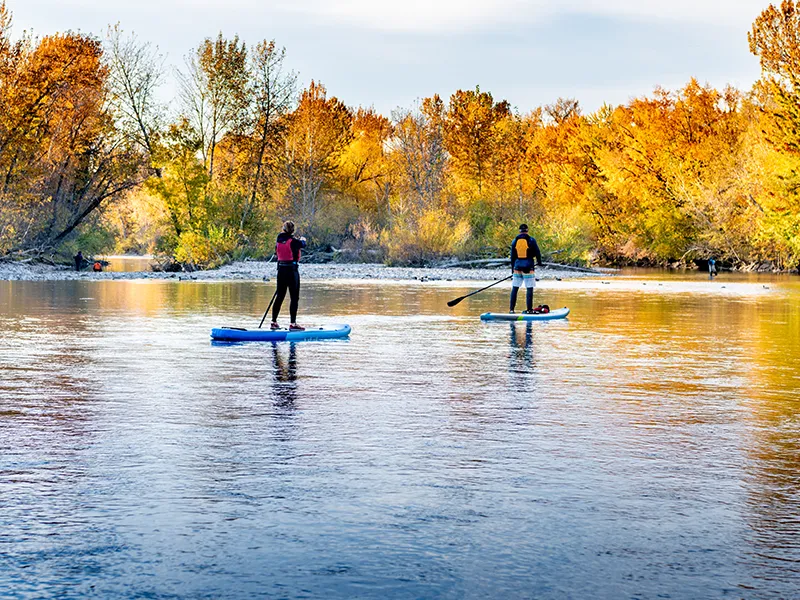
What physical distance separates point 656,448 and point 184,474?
3.85 meters

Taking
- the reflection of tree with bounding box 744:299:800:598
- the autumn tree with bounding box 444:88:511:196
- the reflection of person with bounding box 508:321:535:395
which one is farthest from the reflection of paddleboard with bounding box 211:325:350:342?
the autumn tree with bounding box 444:88:511:196

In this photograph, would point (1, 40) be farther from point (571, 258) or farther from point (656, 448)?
point (656, 448)

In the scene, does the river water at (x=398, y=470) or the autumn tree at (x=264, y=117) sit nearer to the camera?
the river water at (x=398, y=470)

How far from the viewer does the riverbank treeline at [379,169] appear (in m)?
56.5

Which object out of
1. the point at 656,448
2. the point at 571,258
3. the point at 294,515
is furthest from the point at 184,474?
the point at 571,258

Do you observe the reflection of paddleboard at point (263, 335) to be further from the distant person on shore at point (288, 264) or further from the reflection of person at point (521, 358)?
the reflection of person at point (521, 358)

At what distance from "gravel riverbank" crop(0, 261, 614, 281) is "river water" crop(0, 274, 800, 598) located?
33.4m

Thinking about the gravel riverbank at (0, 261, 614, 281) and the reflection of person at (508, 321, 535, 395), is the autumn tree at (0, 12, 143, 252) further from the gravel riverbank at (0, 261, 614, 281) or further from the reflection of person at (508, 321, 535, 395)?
the reflection of person at (508, 321, 535, 395)

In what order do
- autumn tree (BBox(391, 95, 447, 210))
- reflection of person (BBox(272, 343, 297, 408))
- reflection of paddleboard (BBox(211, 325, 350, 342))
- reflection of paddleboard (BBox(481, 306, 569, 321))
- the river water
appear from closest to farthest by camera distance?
the river water
reflection of person (BBox(272, 343, 297, 408))
reflection of paddleboard (BBox(211, 325, 350, 342))
reflection of paddleboard (BBox(481, 306, 569, 321))
autumn tree (BBox(391, 95, 447, 210))

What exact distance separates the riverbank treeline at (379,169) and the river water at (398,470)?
3960 centimetres

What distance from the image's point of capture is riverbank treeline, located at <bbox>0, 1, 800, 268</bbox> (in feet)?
185

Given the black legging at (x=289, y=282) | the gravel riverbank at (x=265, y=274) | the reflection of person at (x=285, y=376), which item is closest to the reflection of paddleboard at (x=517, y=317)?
the black legging at (x=289, y=282)

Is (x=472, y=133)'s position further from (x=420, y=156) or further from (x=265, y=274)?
(x=265, y=274)

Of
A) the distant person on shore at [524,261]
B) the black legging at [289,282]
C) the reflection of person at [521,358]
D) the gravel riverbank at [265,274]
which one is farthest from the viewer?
the gravel riverbank at [265,274]
